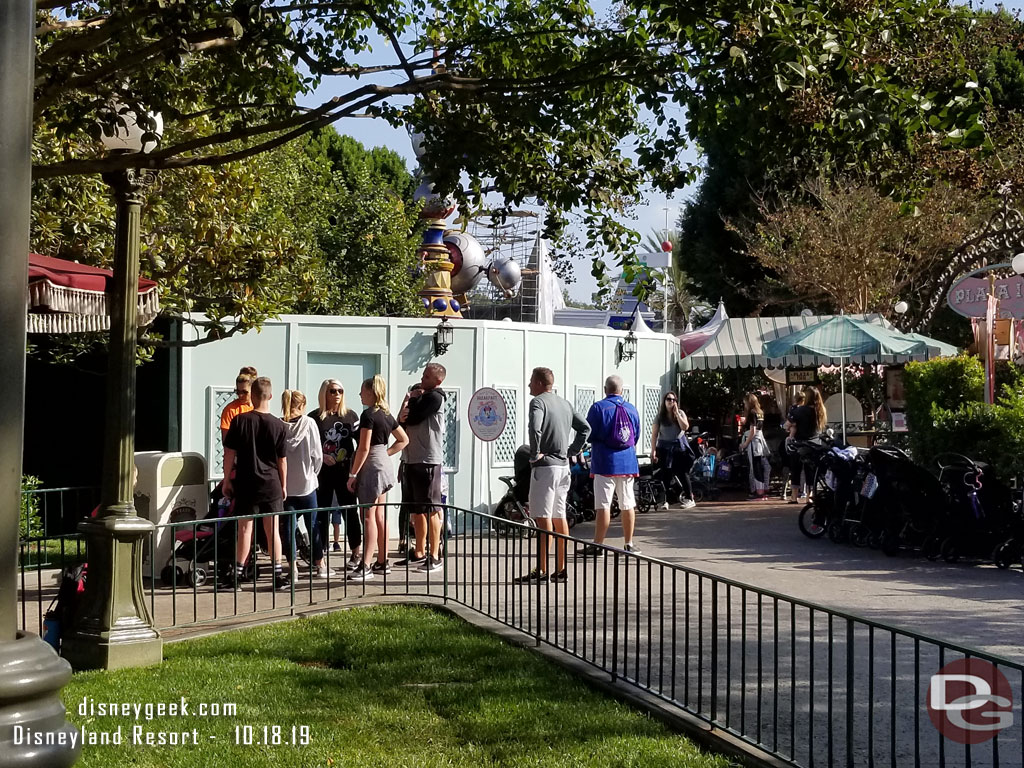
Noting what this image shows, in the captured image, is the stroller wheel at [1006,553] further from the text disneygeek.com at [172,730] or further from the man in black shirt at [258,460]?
the text disneygeek.com at [172,730]

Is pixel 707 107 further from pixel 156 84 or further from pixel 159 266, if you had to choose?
pixel 159 266

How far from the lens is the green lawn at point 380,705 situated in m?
5.42

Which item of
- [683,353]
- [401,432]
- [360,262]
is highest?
[360,262]

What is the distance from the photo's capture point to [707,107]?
783cm

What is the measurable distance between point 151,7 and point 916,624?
6.95m

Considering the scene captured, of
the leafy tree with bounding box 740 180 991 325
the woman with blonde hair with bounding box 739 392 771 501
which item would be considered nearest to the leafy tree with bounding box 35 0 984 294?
the woman with blonde hair with bounding box 739 392 771 501

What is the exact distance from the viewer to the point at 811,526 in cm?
1442

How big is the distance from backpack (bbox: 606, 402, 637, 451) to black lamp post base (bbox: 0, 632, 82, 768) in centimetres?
883

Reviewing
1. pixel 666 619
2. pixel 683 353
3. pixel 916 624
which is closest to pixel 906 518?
pixel 916 624

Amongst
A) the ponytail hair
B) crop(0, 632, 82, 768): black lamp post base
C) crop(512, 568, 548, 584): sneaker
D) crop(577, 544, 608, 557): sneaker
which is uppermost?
the ponytail hair

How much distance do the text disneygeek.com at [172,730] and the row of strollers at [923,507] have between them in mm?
8260

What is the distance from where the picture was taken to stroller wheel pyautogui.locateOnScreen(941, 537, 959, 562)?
12062mm

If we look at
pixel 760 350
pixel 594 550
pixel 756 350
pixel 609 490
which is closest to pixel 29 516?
pixel 609 490

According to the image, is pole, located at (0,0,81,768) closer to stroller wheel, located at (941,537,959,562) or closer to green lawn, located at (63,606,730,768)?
green lawn, located at (63,606,730,768)
